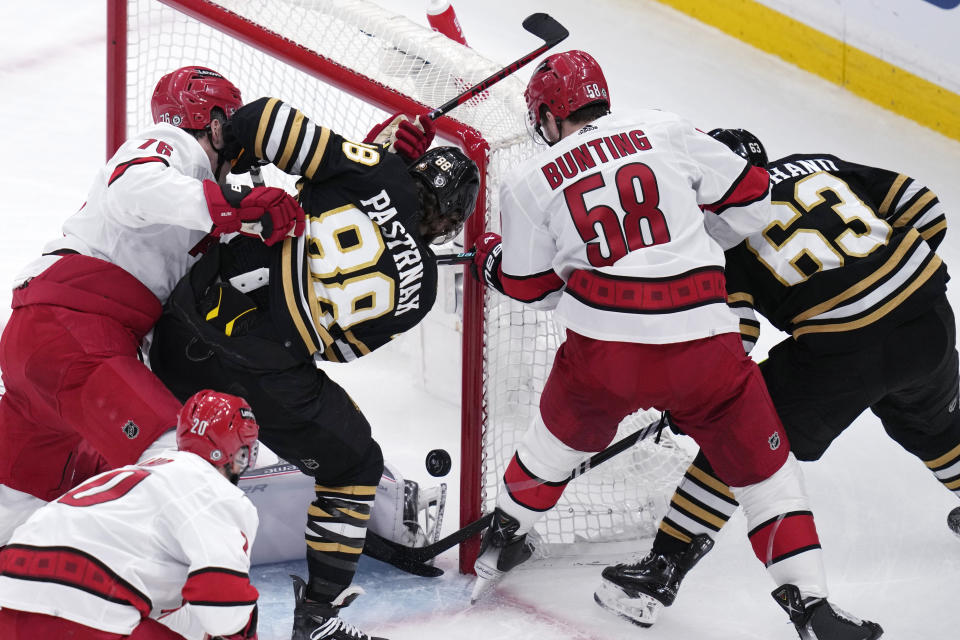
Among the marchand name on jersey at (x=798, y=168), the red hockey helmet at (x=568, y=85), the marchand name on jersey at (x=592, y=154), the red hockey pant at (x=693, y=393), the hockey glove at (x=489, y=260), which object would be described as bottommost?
the red hockey pant at (x=693, y=393)

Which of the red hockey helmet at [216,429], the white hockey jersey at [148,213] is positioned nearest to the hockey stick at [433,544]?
the white hockey jersey at [148,213]

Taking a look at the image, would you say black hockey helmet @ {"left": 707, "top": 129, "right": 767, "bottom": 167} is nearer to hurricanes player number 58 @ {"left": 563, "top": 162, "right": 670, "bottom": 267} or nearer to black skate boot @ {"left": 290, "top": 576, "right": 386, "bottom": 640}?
hurricanes player number 58 @ {"left": 563, "top": 162, "right": 670, "bottom": 267}

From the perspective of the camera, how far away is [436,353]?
12.5ft

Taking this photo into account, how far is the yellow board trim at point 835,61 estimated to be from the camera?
4.92m

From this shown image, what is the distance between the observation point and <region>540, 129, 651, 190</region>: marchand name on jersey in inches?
100.0

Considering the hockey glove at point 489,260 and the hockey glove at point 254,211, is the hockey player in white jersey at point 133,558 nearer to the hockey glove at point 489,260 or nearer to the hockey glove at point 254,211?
→ the hockey glove at point 254,211

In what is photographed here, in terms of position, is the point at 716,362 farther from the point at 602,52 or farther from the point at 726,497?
the point at 602,52

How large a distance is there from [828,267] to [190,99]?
4.54ft

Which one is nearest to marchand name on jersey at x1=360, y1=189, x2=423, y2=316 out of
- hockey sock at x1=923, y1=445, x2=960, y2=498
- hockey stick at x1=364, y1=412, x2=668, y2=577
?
hockey stick at x1=364, y1=412, x2=668, y2=577

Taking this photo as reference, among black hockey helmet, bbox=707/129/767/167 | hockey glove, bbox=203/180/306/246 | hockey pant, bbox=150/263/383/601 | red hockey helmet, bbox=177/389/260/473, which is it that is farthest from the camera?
black hockey helmet, bbox=707/129/767/167

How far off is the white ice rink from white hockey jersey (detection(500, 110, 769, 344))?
29.9 inches

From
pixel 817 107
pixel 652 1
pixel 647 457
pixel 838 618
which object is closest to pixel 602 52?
pixel 652 1

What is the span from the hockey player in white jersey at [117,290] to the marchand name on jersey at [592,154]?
1.65ft

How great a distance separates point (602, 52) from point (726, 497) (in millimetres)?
3050
